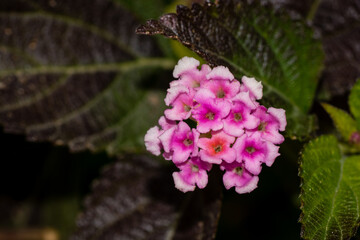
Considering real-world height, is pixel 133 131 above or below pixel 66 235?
above

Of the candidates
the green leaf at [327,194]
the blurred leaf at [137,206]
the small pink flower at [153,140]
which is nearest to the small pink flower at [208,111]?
the small pink flower at [153,140]

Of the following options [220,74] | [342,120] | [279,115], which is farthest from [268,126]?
[342,120]

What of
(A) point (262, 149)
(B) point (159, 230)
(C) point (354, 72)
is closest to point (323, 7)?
(C) point (354, 72)

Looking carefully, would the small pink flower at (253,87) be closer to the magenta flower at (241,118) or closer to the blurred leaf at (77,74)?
the magenta flower at (241,118)

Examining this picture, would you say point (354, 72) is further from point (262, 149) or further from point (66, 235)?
point (66, 235)

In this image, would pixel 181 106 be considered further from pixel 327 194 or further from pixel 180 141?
pixel 327 194
